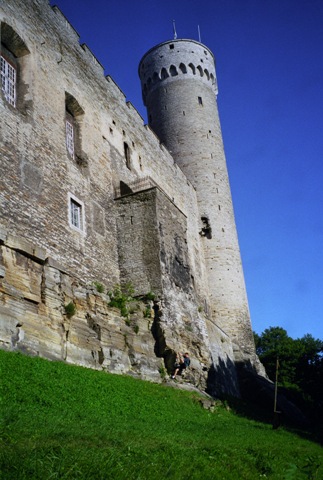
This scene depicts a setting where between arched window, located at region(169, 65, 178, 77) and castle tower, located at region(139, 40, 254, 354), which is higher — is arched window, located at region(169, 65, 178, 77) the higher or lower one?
the higher one

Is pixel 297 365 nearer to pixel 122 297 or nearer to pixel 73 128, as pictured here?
pixel 122 297

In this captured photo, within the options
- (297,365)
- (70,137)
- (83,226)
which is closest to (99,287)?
(83,226)

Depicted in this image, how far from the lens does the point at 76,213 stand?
16.1 metres

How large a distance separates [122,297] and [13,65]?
7557 mm

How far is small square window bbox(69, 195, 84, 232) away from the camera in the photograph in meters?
15.7

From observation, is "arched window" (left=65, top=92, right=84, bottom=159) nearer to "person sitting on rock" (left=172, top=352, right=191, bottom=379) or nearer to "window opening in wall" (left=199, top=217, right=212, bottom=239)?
"person sitting on rock" (left=172, top=352, right=191, bottom=379)

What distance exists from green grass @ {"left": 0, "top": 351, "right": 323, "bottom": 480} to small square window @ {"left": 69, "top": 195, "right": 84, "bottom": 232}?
5016 mm

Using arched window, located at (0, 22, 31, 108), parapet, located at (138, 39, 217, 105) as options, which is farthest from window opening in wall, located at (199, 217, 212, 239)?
arched window, located at (0, 22, 31, 108)

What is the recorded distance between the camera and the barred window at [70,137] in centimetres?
1725

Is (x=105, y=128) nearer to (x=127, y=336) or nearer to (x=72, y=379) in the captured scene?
(x=127, y=336)

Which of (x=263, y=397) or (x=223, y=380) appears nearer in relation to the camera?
(x=223, y=380)

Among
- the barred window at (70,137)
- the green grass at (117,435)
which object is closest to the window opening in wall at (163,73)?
the barred window at (70,137)

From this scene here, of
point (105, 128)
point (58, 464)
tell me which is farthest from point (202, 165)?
point (58, 464)

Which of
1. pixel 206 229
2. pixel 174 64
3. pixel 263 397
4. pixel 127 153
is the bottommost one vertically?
pixel 263 397
